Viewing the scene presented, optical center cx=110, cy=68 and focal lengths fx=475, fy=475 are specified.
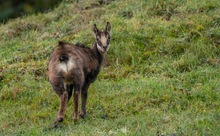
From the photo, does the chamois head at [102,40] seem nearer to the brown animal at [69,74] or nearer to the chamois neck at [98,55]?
the chamois neck at [98,55]

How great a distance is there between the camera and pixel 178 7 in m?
13.3

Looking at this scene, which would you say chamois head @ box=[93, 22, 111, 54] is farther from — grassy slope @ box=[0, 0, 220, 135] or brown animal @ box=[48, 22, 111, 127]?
grassy slope @ box=[0, 0, 220, 135]

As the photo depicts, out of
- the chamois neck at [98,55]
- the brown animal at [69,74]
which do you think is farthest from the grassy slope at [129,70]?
the chamois neck at [98,55]

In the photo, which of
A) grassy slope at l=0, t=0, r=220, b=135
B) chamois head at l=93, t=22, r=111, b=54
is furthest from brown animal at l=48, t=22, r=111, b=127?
chamois head at l=93, t=22, r=111, b=54

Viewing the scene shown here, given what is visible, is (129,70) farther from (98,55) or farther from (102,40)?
(102,40)

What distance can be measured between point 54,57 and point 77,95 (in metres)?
0.74

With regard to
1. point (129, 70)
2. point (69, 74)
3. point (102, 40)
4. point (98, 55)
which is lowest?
point (129, 70)

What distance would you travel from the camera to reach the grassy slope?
7.47 meters

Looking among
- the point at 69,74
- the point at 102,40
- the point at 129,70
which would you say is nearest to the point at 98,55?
the point at 102,40

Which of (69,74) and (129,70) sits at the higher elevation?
(69,74)

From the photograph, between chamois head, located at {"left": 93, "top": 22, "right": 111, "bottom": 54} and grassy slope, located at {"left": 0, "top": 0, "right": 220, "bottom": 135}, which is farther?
chamois head, located at {"left": 93, "top": 22, "right": 111, "bottom": 54}

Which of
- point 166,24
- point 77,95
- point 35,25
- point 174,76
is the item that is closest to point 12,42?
point 35,25

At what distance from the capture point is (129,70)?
10.8 m

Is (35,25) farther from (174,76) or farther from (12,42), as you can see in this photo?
(174,76)
